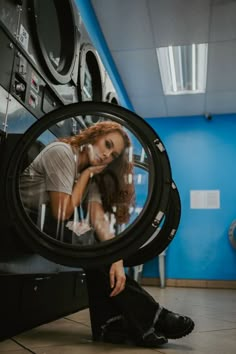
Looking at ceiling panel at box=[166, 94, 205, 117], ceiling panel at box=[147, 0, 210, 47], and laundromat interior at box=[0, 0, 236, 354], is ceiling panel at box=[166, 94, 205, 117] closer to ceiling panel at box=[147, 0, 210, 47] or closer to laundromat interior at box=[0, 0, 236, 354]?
laundromat interior at box=[0, 0, 236, 354]

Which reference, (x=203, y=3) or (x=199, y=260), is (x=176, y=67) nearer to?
(x=203, y=3)

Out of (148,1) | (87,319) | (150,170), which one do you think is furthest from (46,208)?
(148,1)

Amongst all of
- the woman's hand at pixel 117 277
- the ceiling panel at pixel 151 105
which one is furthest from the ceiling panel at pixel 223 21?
the woman's hand at pixel 117 277

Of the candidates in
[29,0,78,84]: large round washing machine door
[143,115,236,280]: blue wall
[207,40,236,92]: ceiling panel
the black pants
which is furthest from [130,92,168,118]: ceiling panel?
the black pants

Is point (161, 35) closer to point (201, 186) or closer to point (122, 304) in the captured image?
point (201, 186)

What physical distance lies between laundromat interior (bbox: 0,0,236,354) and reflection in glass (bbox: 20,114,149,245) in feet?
0.08

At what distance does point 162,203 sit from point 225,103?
3.90 meters

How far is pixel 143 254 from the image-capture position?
1398 mm

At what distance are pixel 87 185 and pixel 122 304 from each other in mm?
409

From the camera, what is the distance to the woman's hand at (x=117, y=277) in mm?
1074

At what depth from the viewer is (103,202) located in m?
1.25

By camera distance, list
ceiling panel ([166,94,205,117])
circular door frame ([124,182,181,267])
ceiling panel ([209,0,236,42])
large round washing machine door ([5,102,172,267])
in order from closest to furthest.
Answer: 1. large round washing machine door ([5,102,172,267])
2. circular door frame ([124,182,181,267])
3. ceiling panel ([209,0,236,42])
4. ceiling panel ([166,94,205,117])

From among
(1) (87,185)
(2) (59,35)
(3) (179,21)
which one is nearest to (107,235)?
(1) (87,185)

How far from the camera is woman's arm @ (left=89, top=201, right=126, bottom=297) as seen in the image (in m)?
1.08
